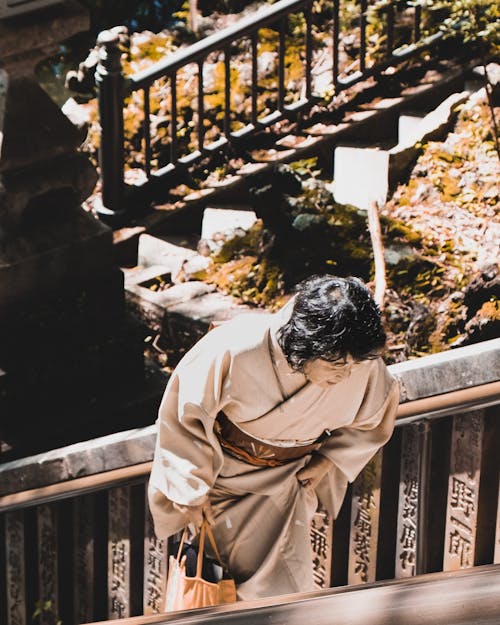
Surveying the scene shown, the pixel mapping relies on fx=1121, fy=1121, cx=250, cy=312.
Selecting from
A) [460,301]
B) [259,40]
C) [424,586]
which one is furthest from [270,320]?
[259,40]

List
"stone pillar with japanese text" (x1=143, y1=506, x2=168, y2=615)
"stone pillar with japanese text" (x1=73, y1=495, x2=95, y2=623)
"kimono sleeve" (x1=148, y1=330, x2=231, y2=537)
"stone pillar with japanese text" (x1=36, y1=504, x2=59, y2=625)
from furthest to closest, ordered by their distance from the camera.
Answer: "stone pillar with japanese text" (x1=36, y1=504, x2=59, y2=625)
"stone pillar with japanese text" (x1=73, y1=495, x2=95, y2=623)
"stone pillar with japanese text" (x1=143, y1=506, x2=168, y2=615)
"kimono sleeve" (x1=148, y1=330, x2=231, y2=537)

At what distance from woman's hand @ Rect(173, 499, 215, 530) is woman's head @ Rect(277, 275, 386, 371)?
0.77 meters

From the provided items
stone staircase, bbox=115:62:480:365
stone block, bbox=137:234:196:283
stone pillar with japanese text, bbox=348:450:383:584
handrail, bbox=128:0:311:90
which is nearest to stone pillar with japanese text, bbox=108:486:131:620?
stone pillar with japanese text, bbox=348:450:383:584

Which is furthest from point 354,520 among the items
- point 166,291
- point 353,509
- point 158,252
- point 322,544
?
point 158,252

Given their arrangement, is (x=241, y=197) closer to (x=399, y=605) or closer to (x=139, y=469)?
(x=139, y=469)

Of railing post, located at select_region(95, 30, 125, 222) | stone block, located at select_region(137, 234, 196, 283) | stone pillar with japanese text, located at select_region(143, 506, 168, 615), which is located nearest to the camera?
stone pillar with japanese text, located at select_region(143, 506, 168, 615)

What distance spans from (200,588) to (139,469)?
816 mm

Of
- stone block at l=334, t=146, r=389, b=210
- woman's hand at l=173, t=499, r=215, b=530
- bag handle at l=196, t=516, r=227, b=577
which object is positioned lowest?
bag handle at l=196, t=516, r=227, b=577

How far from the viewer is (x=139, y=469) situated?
450 centimetres

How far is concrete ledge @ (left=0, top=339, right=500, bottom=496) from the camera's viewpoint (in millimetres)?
3939

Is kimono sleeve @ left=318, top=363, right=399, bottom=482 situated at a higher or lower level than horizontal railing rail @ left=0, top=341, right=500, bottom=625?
higher

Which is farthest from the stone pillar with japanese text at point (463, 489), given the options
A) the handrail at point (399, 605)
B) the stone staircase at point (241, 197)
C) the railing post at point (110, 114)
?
the railing post at point (110, 114)

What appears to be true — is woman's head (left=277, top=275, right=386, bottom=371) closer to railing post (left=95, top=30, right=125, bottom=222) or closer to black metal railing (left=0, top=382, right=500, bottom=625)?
black metal railing (left=0, top=382, right=500, bottom=625)

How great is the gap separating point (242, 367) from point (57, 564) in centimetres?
206
